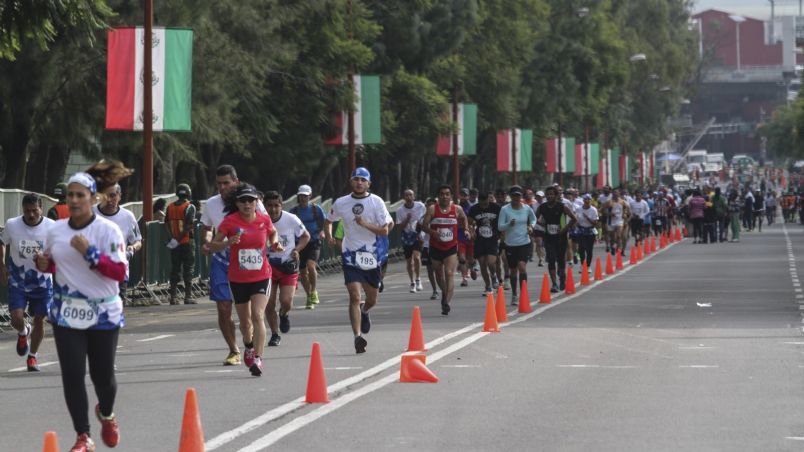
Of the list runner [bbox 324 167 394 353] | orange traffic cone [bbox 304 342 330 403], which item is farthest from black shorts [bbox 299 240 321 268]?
orange traffic cone [bbox 304 342 330 403]

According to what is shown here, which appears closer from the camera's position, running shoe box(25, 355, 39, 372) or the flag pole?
running shoe box(25, 355, 39, 372)

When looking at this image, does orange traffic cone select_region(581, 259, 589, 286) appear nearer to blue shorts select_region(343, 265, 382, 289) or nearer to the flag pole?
the flag pole

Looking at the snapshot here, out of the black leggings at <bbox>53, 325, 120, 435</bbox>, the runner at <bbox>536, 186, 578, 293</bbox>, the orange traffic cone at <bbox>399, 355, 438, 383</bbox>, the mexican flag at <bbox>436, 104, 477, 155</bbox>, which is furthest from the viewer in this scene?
the mexican flag at <bbox>436, 104, 477, 155</bbox>

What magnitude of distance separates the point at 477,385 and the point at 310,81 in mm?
31703

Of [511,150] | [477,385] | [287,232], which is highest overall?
[511,150]

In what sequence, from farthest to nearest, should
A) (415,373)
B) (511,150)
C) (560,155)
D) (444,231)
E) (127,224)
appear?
(560,155) → (511,150) → (444,231) → (127,224) → (415,373)

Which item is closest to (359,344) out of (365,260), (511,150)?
(365,260)

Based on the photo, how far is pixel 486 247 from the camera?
2653 centimetres

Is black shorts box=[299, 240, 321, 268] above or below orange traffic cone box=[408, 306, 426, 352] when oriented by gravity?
above

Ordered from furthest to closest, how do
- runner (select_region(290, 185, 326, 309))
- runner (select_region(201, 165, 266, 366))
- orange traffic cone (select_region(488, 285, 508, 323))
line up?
runner (select_region(290, 185, 326, 309)), orange traffic cone (select_region(488, 285, 508, 323)), runner (select_region(201, 165, 266, 366))

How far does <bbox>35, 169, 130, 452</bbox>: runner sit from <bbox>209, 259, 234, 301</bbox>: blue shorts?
18.1 feet

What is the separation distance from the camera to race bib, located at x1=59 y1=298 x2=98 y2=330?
977 cm

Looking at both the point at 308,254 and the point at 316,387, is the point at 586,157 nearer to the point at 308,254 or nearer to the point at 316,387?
the point at 308,254

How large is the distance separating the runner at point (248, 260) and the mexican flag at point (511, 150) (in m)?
47.5
